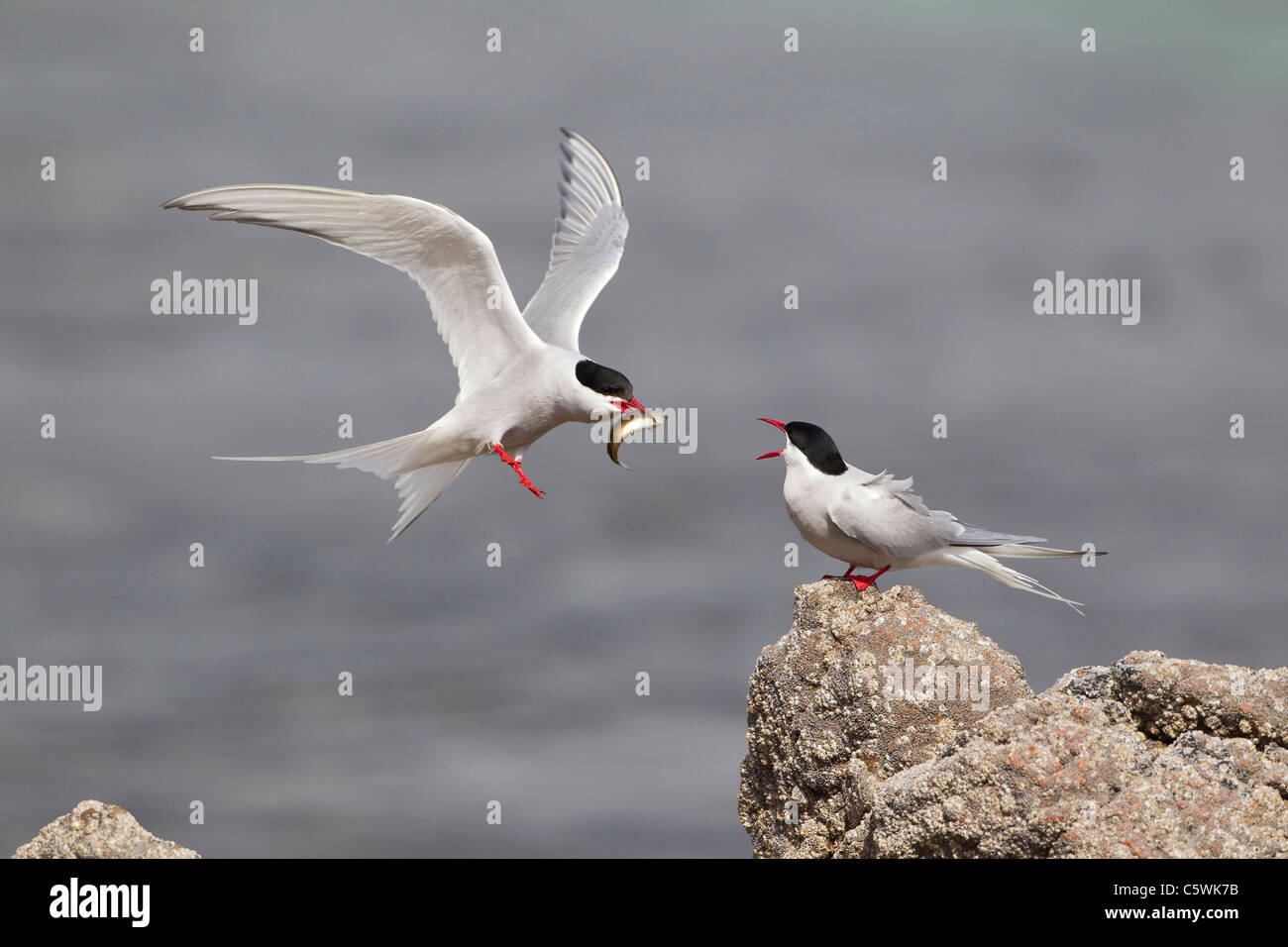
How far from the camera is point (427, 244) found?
12.3 metres

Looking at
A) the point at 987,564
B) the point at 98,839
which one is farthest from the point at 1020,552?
the point at 98,839

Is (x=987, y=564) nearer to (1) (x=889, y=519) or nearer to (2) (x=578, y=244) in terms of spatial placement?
(1) (x=889, y=519)

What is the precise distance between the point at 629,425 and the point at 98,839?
5.56 m

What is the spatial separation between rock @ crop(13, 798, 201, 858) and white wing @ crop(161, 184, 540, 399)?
4.60 metres

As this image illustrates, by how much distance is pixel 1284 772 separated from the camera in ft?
26.5

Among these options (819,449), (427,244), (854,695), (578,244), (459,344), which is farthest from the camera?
(578,244)

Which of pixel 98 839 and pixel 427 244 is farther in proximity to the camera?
pixel 427 244

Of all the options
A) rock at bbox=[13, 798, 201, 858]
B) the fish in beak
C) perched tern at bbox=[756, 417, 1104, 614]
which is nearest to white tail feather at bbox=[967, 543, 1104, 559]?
perched tern at bbox=[756, 417, 1104, 614]

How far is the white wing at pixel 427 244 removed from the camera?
10773 millimetres

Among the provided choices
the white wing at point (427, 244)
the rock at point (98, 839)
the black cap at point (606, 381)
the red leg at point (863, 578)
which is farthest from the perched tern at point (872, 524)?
the rock at point (98, 839)

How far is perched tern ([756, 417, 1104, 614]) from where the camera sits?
10.8 metres

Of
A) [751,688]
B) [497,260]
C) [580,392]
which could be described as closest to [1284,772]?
[751,688]

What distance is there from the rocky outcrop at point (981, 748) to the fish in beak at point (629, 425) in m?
2.10

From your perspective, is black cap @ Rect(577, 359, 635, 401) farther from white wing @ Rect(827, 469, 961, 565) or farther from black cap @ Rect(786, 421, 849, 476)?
white wing @ Rect(827, 469, 961, 565)
